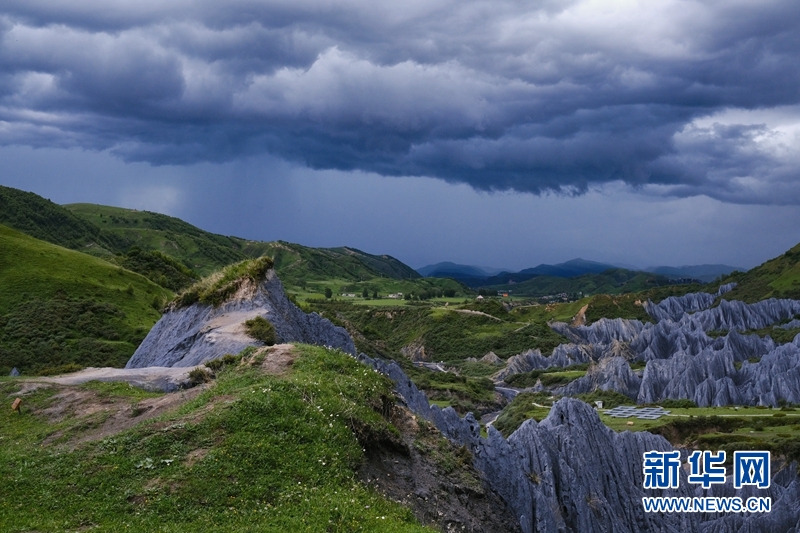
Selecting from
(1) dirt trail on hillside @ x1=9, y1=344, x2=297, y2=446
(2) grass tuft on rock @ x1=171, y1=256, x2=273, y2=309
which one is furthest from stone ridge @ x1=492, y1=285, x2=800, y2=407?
(1) dirt trail on hillside @ x1=9, y1=344, x2=297, y2=446

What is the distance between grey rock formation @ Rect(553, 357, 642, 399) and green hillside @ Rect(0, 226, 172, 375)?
47.6m

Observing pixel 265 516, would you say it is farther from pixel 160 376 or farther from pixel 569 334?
pixel 569 334

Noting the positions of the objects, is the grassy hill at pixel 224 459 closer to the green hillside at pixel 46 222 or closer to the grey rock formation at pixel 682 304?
the green hillside at pixel 46 222

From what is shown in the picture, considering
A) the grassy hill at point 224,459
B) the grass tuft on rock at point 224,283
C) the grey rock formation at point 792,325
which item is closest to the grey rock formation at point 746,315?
the grey rock formation at point 792,325

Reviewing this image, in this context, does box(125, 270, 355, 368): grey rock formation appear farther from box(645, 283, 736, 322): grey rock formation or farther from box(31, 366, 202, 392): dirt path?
box(645, 283, 736, 322): grey rock formation

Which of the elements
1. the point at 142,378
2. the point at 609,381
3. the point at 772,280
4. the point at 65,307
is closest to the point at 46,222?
the point at 65,307

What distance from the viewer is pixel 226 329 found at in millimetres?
24094

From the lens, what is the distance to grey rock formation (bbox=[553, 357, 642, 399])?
74812 millimetres

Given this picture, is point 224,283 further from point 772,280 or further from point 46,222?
point 772,280

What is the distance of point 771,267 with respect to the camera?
166 m

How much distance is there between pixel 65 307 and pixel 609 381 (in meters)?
57.1

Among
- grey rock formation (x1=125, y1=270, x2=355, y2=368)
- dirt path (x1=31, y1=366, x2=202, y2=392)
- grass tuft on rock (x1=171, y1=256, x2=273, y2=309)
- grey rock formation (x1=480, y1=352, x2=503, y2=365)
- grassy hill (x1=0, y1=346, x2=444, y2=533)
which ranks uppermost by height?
grass tuft on rock (x1=171, y1=256, x2=273, y2=309)

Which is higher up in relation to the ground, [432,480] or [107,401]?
[107,401]

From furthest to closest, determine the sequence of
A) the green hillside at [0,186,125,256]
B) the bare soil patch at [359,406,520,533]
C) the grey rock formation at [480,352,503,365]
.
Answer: the green hillside at [0,186,125,256]
the grey rock formation at [480,352,503,365]
the bare soil patch at [359,406,520,533]
